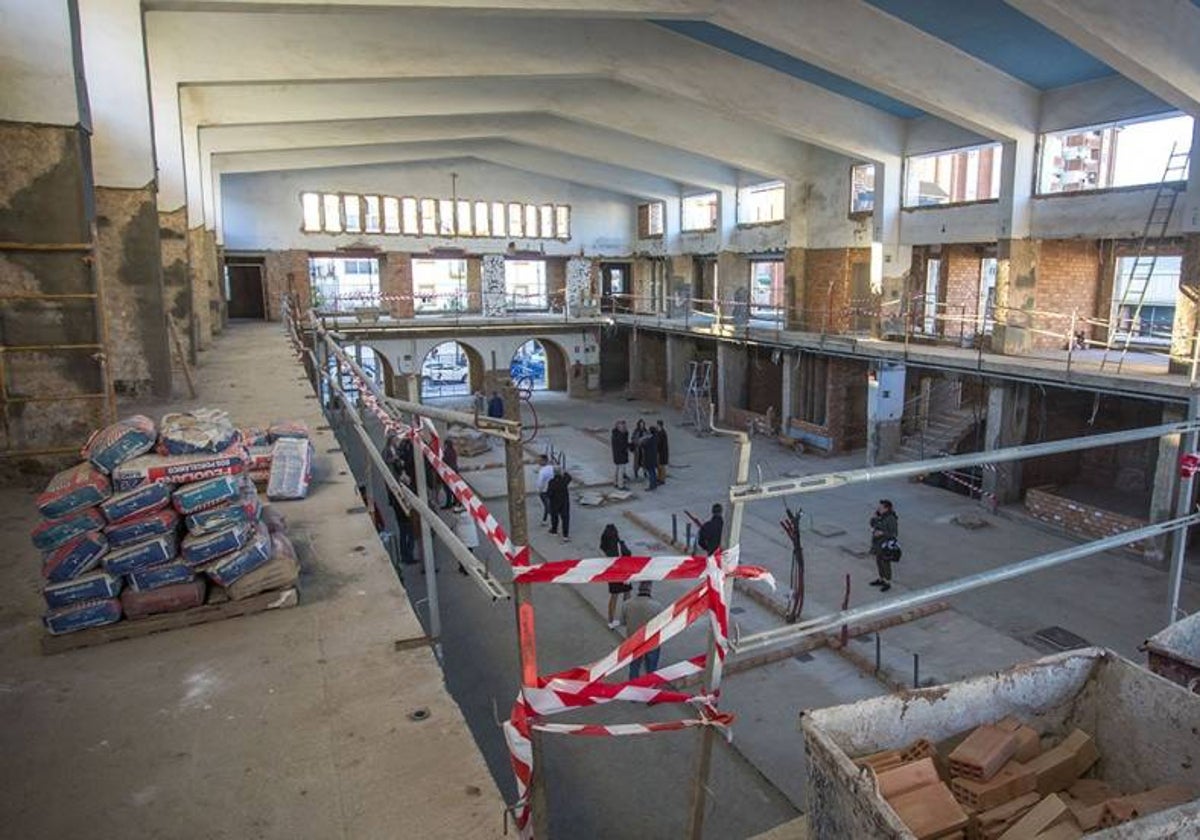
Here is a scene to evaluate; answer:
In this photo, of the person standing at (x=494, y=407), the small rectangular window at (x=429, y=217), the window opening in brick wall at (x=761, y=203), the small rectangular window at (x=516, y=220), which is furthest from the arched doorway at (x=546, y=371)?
the window opening in brick wall at (x=761, y=203)

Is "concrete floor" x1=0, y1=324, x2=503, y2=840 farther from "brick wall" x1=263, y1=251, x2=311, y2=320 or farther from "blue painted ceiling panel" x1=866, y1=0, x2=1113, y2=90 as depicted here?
"brick wall" x1=263, y1=251, x2=311, y2=320

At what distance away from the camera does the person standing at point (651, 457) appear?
17016 mm

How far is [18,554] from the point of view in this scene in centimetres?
514

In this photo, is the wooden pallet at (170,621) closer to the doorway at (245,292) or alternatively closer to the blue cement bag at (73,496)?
the blue cement bag at (73,496)

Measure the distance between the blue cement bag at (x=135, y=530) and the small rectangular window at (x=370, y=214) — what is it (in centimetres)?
2605

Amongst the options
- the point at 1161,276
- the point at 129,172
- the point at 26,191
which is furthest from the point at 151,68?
the point at 1161,276

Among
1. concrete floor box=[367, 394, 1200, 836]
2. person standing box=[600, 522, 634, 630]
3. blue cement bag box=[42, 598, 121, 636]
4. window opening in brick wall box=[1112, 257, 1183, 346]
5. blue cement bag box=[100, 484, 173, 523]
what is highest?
window opening in brick wall box=[1112, 257, 1183, 346]

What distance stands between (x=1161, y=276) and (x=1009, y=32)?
9.34m

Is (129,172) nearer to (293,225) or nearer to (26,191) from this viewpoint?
(26,191)

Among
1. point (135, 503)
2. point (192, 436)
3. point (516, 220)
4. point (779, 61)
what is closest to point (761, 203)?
point (779, 61)

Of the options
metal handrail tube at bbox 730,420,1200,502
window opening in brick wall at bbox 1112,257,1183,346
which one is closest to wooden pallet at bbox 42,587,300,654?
metal handrail tube at bbox 730,420,1200,502

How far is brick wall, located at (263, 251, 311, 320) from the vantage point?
2698 centimetres

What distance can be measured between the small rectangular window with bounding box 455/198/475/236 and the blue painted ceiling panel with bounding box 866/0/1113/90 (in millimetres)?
19112

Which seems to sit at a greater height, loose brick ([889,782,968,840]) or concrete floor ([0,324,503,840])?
loose brick ([889,782,968,840])
